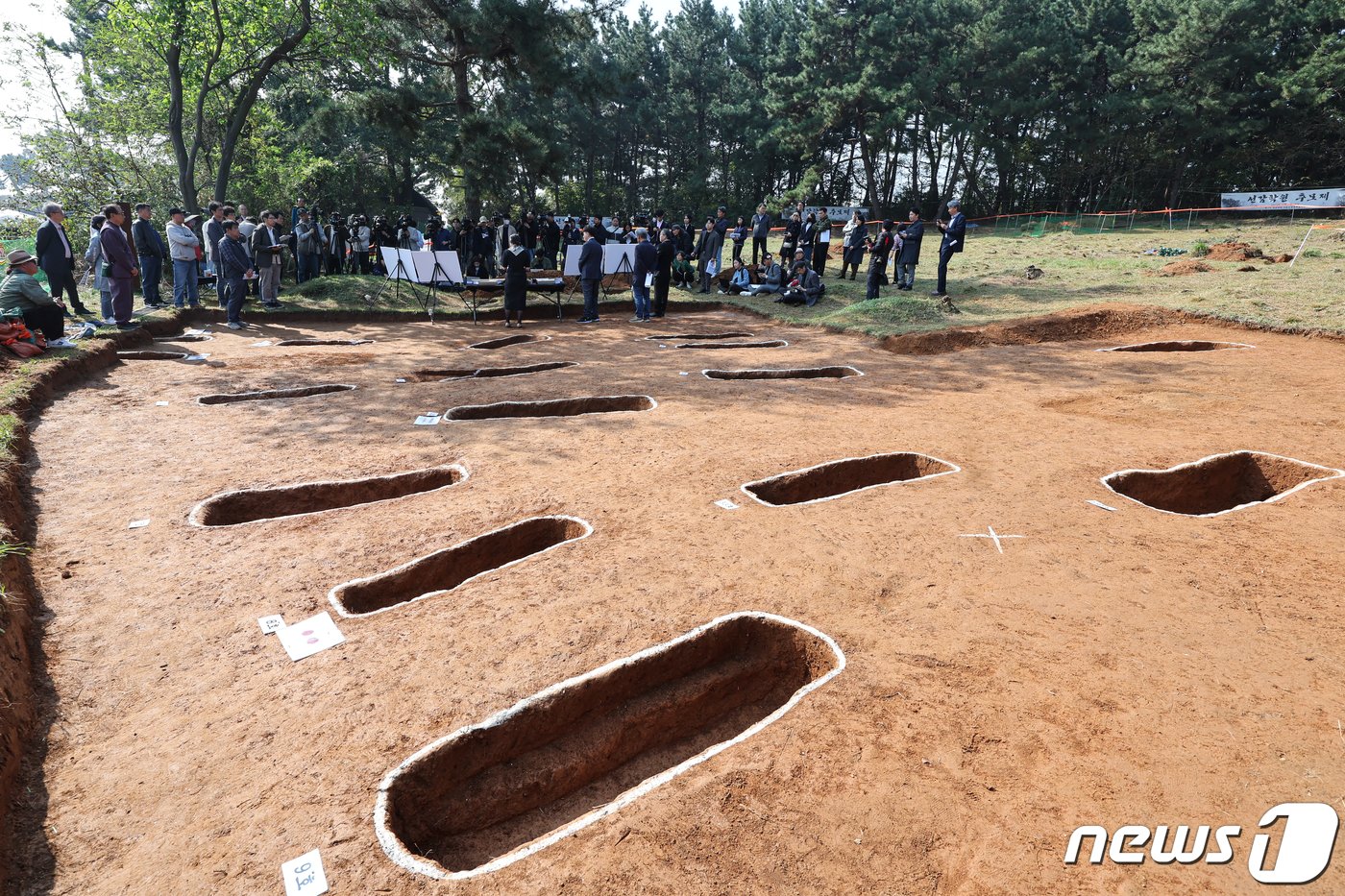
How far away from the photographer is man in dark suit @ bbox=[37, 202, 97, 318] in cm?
1048

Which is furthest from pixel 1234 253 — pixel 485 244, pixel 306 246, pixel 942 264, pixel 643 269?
pixel 306 246

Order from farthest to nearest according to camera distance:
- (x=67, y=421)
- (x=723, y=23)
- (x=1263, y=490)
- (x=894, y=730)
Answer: (x=723, y=23), (x=67, y=421), (x=1263, y=490), (x=894, y=730)

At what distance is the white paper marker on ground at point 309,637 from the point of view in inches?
150

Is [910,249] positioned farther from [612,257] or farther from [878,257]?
[612,257]

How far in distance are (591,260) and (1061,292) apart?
10402 millimetres

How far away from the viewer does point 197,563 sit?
466cm

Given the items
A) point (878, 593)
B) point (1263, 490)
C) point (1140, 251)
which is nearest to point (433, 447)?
point (878, 593)

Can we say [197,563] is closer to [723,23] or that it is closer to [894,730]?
[894,730]

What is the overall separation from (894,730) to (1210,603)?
2388 mm

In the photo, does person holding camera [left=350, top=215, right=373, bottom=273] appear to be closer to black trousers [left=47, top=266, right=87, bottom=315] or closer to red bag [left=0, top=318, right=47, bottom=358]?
black trousers [left=47, top=266, right=87, bottom=315]

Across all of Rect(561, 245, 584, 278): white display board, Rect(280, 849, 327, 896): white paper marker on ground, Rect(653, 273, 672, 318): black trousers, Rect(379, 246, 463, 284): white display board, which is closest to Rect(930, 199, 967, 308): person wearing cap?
Rect(653, 273, 672, 318): black trousers

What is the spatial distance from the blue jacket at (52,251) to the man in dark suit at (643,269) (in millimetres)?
9413

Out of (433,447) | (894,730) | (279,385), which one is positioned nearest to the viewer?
(894,730)
